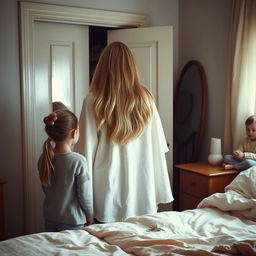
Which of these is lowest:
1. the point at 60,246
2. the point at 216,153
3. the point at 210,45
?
the point at 60,246

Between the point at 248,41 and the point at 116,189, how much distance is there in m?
1.72

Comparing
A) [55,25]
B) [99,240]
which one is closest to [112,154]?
[99,240]

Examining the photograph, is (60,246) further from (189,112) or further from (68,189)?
(189,112)

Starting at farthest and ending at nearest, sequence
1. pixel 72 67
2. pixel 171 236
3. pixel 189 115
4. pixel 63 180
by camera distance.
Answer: pixel 189 115, pixel 72 67, pixel 63 180, pixel 171 236

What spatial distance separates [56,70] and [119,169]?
1.65 metres

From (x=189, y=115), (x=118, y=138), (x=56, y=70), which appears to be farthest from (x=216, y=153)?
(x=56, y=70)

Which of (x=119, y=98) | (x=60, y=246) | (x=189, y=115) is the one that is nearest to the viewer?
(x=60, y=246)

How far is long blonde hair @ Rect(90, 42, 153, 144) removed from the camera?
2.16m

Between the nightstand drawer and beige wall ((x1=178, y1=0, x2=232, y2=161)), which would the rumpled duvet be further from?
beige wall ((x1=178, y1=0, x2=232, y2=161))

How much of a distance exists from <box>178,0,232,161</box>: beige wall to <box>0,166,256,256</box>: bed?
1.49 m

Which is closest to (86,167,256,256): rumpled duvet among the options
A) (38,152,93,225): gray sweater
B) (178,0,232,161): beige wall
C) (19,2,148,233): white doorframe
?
(38,152,93,225): gray sweater

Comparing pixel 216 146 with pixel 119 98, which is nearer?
pixel 119 98

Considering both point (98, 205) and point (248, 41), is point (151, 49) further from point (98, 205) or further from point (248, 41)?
point (98, 205)

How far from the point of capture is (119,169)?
7.43 ft
